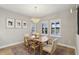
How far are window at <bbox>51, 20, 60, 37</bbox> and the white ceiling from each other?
0.20 m

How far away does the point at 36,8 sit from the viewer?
1.40 metres

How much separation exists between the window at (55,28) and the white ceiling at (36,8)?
0.20m

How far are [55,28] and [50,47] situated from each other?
0.38 meters

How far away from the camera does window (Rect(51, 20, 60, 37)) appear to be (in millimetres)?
1443

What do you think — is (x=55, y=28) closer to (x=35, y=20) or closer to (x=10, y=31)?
(x=35, y=20)

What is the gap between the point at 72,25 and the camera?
1.43 meters

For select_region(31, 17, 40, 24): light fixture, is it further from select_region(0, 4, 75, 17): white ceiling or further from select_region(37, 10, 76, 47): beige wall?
select_region(37, 10, 76, 47): beige wall

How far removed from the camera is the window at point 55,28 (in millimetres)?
1443

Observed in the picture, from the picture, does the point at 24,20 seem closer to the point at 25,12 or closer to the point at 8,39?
the point at 25,12

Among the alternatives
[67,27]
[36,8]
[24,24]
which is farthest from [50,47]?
[36,8]

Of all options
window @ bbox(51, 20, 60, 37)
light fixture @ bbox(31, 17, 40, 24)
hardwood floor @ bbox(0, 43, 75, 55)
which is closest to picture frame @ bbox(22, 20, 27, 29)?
light fixture @ bbox(31, 17, 40, 24)
